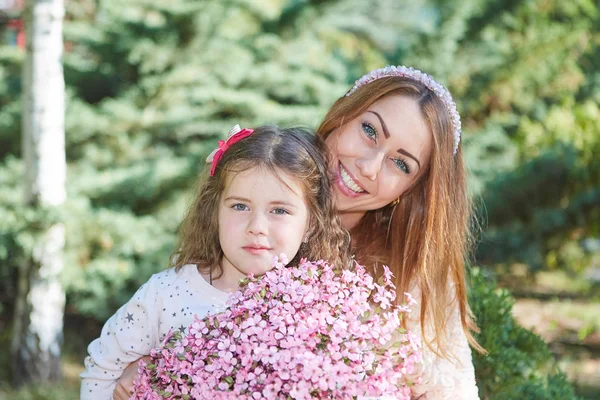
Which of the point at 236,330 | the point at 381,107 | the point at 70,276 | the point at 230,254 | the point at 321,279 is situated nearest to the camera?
the point at 236,330

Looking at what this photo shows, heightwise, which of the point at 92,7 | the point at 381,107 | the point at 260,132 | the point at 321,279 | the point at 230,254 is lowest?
the point at 321,279

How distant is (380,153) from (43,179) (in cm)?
288

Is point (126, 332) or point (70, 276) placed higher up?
point (70, 276)

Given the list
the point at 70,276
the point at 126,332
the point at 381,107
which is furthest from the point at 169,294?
the point at 70,276

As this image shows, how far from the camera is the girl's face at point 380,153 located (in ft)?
8.21

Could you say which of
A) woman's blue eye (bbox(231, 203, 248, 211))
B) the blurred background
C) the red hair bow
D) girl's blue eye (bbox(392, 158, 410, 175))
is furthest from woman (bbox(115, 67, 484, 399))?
the blurred background

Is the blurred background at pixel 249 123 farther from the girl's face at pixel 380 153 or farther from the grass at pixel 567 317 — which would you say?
the girl's face at pixel 380 153

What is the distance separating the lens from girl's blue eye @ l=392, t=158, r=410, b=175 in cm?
255

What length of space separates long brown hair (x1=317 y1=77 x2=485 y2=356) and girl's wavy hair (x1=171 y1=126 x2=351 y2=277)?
0.80 feet

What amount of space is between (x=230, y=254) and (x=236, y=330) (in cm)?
47

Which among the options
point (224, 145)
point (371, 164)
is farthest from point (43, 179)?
point (371, 164)

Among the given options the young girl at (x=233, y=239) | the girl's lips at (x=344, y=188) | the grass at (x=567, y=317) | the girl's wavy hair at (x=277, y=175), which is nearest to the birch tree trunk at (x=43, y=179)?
the girl's wavy hair at (x=277, y=175)

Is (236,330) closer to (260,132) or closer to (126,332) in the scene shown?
(126,332)

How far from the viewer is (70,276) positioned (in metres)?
4.94
